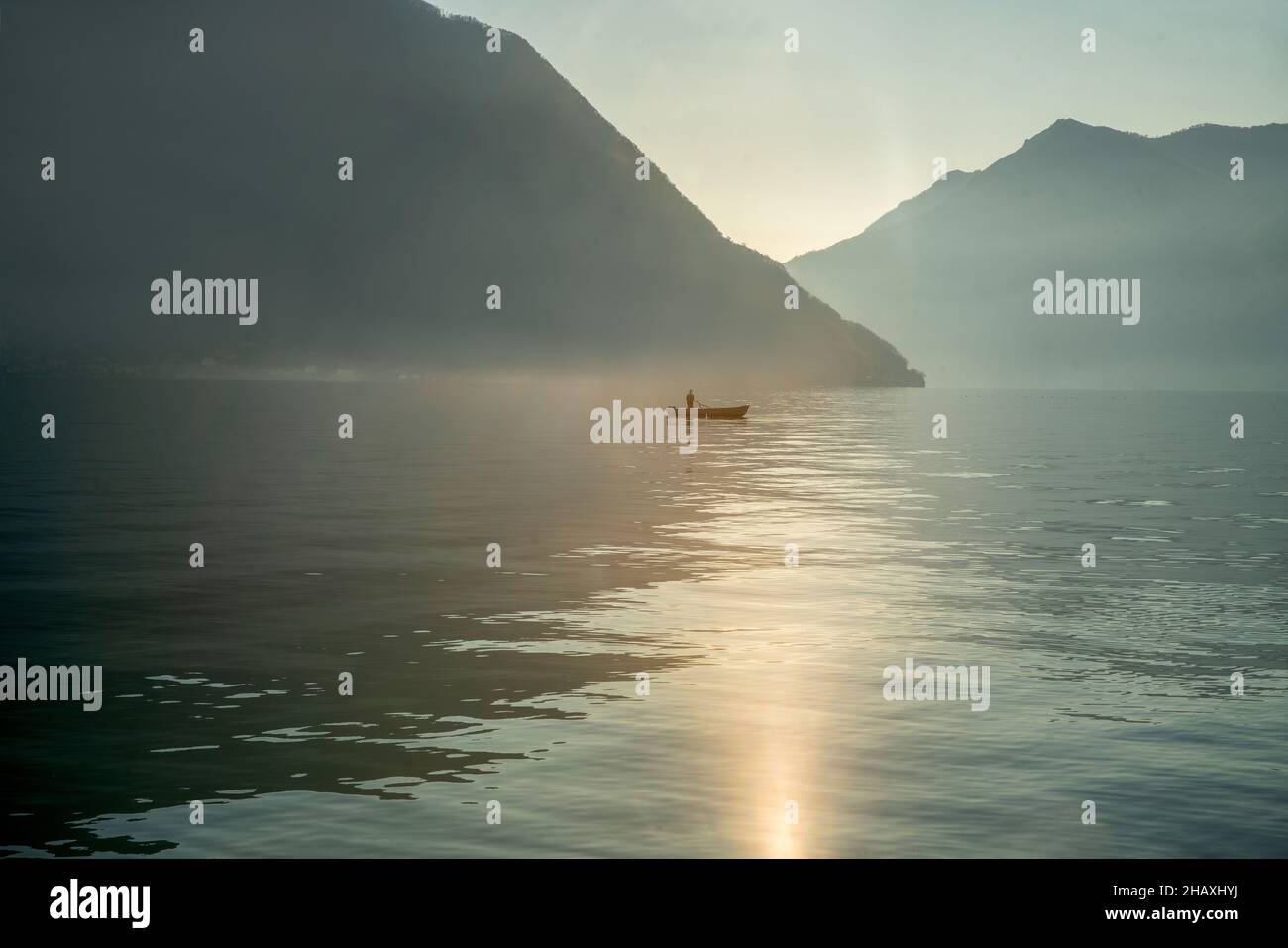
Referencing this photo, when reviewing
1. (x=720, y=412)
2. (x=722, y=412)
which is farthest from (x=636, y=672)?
(x=722, y=412)

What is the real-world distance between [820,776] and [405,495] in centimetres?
5107

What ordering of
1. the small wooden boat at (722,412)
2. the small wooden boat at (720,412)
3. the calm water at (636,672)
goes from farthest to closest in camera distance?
1. the small wooden boat at (722,412)
2. the small wooden boat at (720,412)
3. the calm water at (636,672)

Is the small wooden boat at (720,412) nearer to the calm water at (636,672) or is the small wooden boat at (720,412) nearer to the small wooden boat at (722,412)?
the small wooden boat at (722,412)

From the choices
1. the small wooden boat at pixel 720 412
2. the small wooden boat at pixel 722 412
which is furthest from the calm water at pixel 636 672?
the small wooden boat at pixel 722 412

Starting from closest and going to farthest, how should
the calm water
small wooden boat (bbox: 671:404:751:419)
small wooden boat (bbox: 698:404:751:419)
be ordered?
the calm water
small wooden boat (bbox: 671:404:751:419)
small wooden boat (bbox: 698:404:751:419)

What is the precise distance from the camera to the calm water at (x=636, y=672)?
70.0ft

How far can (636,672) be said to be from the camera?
3172 centimetres

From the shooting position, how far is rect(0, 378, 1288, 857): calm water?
2134 centimetres

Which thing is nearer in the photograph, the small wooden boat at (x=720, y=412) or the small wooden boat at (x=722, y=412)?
the small wooden boat at (x=720, y=412)

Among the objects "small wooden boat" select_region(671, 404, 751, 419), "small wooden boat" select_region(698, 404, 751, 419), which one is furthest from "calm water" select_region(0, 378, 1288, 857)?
"small wooden boat" select_region(698, 404, 751, 419)

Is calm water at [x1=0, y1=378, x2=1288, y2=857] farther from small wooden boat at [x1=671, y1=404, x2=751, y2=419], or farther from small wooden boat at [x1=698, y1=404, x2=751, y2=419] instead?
small wooden boat at [x1=698, y1=404, x2=751, y2=419]

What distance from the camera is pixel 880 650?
3409cm

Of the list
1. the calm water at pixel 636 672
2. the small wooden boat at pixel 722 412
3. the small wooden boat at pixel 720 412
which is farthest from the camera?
the small wooden boat at pixel 722 412
